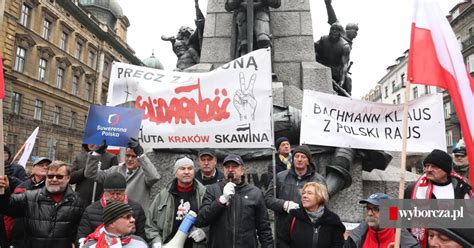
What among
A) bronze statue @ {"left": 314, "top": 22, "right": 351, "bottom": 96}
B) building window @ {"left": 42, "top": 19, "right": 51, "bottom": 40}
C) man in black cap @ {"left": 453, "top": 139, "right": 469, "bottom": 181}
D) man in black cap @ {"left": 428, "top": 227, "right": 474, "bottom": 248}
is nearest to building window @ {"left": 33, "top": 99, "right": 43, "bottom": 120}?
building window @ {"left": 42, "top": 19, "right": 51, "bottom": 40}

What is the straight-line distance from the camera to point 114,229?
272 centimetres

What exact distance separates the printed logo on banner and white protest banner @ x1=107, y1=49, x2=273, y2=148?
1.54ft

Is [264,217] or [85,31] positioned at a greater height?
[85,31]

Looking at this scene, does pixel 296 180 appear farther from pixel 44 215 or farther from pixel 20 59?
pixel 20 59

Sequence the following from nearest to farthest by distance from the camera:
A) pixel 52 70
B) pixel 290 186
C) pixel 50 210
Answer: pixel 50 210 < pixel 290 186 < pixel 52 70

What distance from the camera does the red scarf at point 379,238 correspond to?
2863 mm

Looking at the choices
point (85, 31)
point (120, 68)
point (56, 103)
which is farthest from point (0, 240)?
point (85, 31)

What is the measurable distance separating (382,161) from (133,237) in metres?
3.62

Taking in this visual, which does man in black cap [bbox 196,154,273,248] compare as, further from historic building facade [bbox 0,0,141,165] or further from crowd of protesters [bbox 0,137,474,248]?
historic building facade [bbox 0,0,141,165]

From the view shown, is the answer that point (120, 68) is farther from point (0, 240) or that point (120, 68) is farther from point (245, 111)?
point (0, 240)

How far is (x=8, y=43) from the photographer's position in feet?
109

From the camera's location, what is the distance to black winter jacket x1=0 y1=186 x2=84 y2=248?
3.25 meters

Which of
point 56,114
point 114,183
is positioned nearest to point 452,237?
point 114,183

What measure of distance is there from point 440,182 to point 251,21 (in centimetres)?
446
